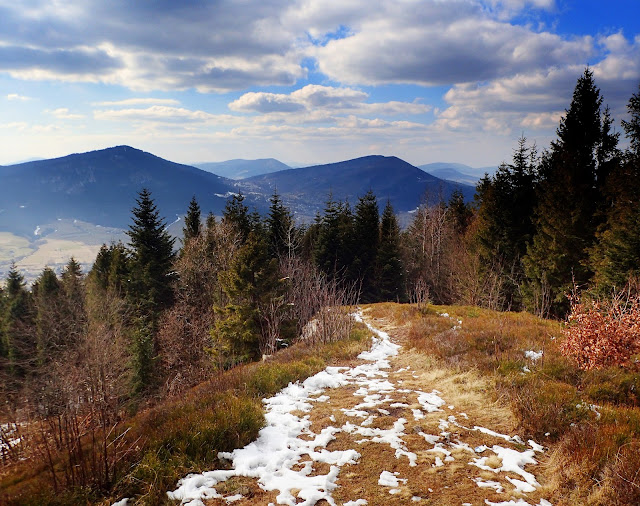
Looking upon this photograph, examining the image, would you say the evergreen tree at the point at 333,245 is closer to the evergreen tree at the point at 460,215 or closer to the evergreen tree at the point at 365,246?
the evergreen tree at the point at 365,246

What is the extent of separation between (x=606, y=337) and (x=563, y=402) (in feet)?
7.65

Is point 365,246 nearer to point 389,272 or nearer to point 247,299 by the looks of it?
point 389,272

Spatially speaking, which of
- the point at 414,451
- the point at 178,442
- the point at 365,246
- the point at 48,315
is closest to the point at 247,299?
the point at 178,442

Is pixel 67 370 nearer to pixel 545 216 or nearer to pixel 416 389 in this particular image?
pixel 416 389

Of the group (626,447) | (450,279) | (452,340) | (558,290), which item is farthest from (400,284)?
(626,447)

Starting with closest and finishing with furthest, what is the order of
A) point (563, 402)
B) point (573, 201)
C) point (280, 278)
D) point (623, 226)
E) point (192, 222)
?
1. point (563, 402)
2. point (623, 226)
3. point (573, 201)
4. point (280, 278)
5. point (192, 222)

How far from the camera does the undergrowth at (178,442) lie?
175 inches

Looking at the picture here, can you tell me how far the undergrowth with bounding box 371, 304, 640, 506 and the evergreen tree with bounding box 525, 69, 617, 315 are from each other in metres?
11.0

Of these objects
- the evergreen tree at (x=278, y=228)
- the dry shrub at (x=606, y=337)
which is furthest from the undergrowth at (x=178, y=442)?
the evergreen tree at (x=278, y=228)

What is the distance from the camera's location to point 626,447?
4680 millimetres

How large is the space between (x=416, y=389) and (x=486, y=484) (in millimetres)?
3691

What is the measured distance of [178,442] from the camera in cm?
536

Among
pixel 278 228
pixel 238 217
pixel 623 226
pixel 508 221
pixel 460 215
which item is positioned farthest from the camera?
pixel 460 215

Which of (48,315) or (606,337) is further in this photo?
(48,315)
